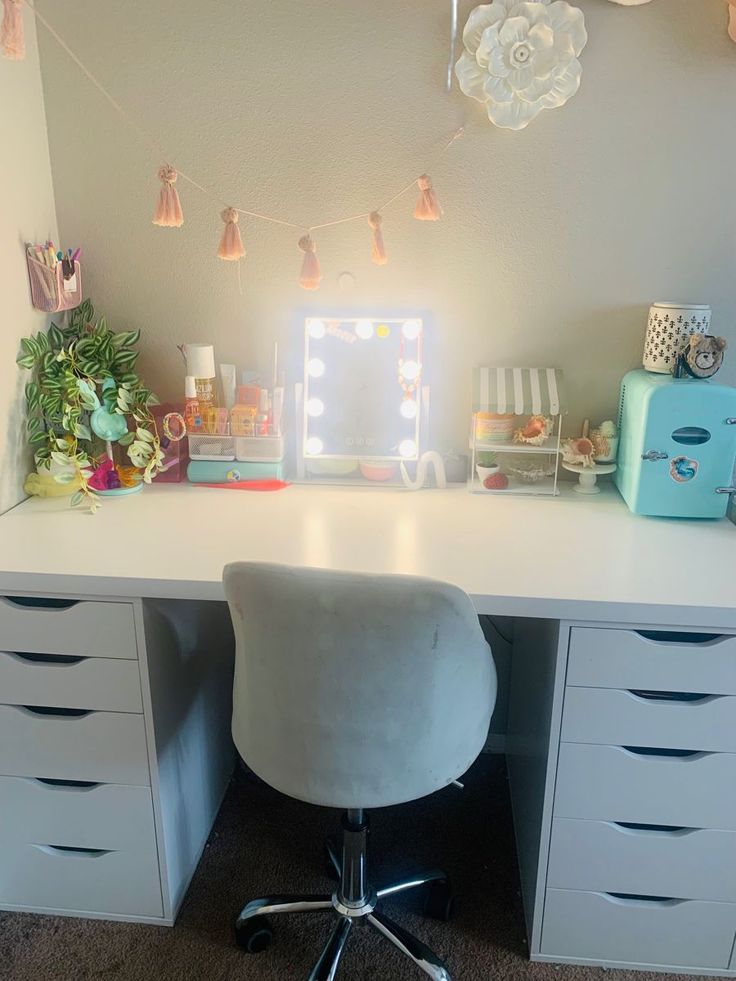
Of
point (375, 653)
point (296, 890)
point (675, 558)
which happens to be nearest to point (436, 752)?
point (375, 653)

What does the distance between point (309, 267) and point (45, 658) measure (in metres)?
0.96

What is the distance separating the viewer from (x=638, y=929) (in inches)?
59.6

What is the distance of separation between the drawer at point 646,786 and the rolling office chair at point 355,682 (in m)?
0.21

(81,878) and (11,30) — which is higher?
(11,30)

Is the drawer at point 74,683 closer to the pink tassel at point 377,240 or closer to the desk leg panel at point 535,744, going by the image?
the desk leg panel at point 535,744

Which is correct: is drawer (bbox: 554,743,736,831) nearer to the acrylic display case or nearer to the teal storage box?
the acrylic display case

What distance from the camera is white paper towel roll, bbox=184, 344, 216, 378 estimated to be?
182cm

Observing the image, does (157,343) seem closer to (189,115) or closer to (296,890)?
(189,115)

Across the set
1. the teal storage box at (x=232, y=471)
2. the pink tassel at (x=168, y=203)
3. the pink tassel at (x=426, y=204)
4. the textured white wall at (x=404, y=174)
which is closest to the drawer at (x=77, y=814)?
the teal storage box at (x=232, y=471)

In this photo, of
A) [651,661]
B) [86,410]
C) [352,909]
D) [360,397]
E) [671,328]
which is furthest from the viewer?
[360,397]

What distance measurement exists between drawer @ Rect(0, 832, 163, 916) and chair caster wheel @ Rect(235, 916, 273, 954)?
0.18 m

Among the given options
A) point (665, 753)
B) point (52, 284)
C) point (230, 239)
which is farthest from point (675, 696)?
point (52, 284)

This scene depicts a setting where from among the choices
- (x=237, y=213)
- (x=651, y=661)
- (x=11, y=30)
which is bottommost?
(x=651, y=661)

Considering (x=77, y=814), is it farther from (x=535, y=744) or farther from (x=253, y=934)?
(x=535, y=744)
